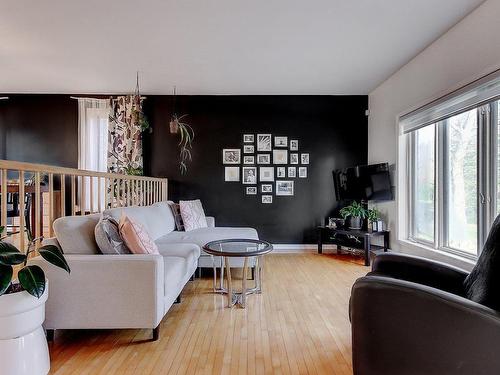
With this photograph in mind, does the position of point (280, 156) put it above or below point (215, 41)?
below

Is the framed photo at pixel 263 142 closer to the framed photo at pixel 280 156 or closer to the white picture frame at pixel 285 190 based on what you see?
the framed photo at pixel 280 156

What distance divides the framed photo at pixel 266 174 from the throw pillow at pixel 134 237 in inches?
111

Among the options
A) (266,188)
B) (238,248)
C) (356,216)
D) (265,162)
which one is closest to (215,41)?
(238,248)

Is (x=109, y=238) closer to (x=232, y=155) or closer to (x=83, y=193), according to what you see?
(x=83, y=193)

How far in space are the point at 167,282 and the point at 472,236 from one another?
2.68 m

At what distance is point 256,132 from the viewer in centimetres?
486

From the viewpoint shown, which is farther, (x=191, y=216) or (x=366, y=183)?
(x=366, y=183)

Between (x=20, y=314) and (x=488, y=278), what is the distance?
2.18m

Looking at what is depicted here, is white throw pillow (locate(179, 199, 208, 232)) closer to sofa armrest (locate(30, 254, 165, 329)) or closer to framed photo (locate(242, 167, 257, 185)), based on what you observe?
framed photo (locate(242, 167, 257, 185))

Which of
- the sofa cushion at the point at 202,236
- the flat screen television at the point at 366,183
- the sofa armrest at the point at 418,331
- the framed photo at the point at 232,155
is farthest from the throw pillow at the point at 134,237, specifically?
the flat screen television at the point at 366,183

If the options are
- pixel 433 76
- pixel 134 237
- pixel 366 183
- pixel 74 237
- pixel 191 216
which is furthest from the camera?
pixel 366 183

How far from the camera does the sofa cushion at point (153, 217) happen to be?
9.23 feet

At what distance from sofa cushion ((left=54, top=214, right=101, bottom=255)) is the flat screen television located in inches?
135

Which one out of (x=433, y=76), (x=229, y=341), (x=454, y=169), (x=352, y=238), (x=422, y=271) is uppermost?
(x=433, y=76)
